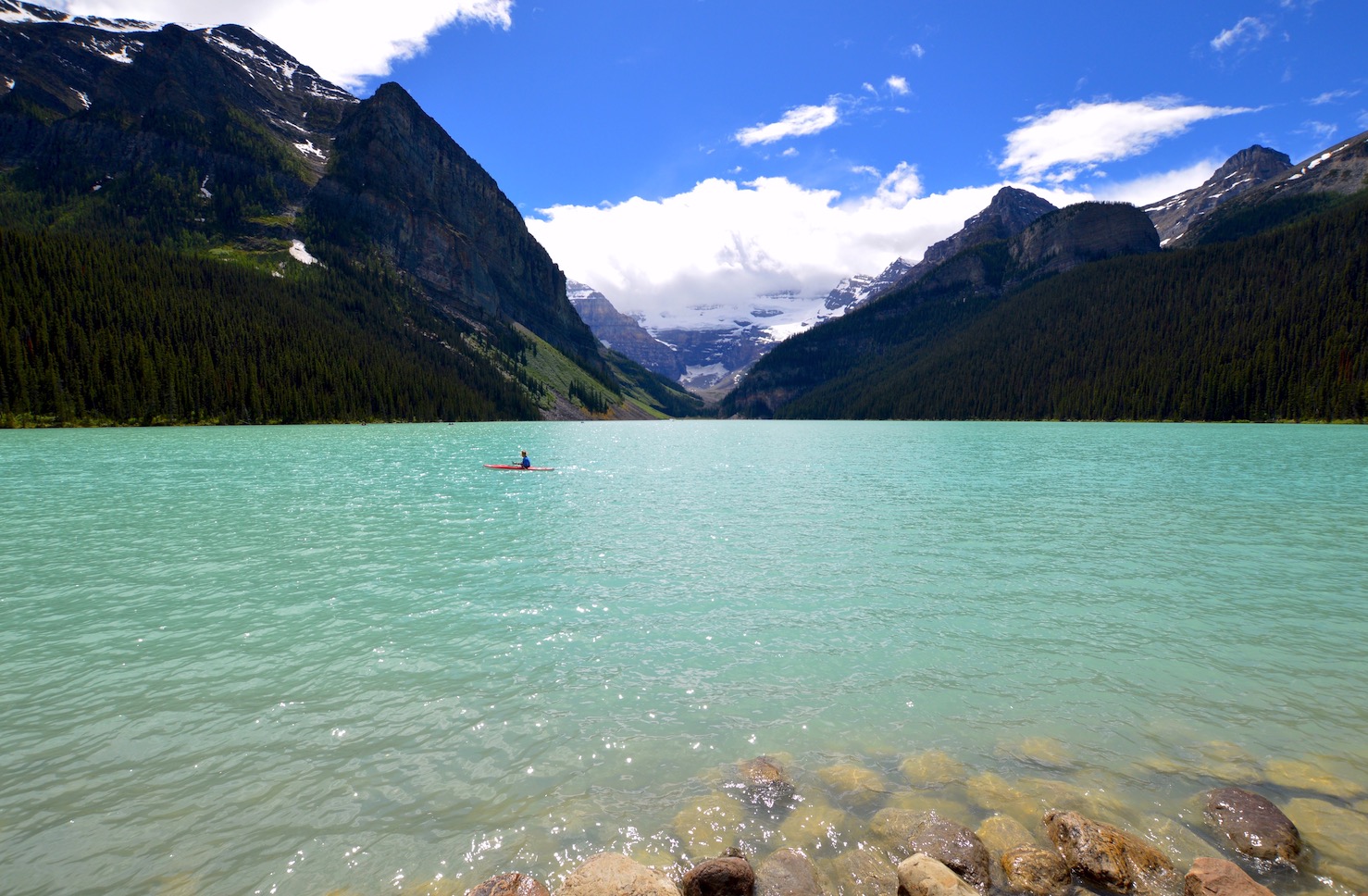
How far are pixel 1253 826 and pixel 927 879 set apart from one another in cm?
570

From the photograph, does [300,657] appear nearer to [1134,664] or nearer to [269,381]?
[1134,664]

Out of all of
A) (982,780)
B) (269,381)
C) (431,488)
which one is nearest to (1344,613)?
(982,780)

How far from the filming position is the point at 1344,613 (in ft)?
62.7

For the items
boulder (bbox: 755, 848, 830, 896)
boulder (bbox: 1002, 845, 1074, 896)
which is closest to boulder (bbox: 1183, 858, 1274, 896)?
boulder (bbox: 1002, 845, 1074, 896)

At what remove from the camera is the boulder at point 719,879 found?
25.8 ft

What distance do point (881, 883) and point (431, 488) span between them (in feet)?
148

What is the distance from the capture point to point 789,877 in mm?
8242

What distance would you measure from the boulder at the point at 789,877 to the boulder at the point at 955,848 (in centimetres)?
156

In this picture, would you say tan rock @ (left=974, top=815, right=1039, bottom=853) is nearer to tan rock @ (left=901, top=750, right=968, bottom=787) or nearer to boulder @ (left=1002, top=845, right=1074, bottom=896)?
boulder @ (left=1002, top=845, right=1074, bottom=896)

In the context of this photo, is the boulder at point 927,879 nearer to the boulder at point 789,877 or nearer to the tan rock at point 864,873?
the tan rock at point 864,873

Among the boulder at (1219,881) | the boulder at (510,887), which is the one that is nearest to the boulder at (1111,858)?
the boulder at (1219,881)

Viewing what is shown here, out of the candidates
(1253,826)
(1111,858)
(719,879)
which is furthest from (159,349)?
(1253,826)

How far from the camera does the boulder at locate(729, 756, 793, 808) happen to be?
33.7ft

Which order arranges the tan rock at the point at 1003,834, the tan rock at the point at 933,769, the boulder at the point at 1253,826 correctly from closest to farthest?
1. the boulder at the point at 1253,826
2. the tan rock at the point at 1003,834
3. the tan rock at the point at 933,769
